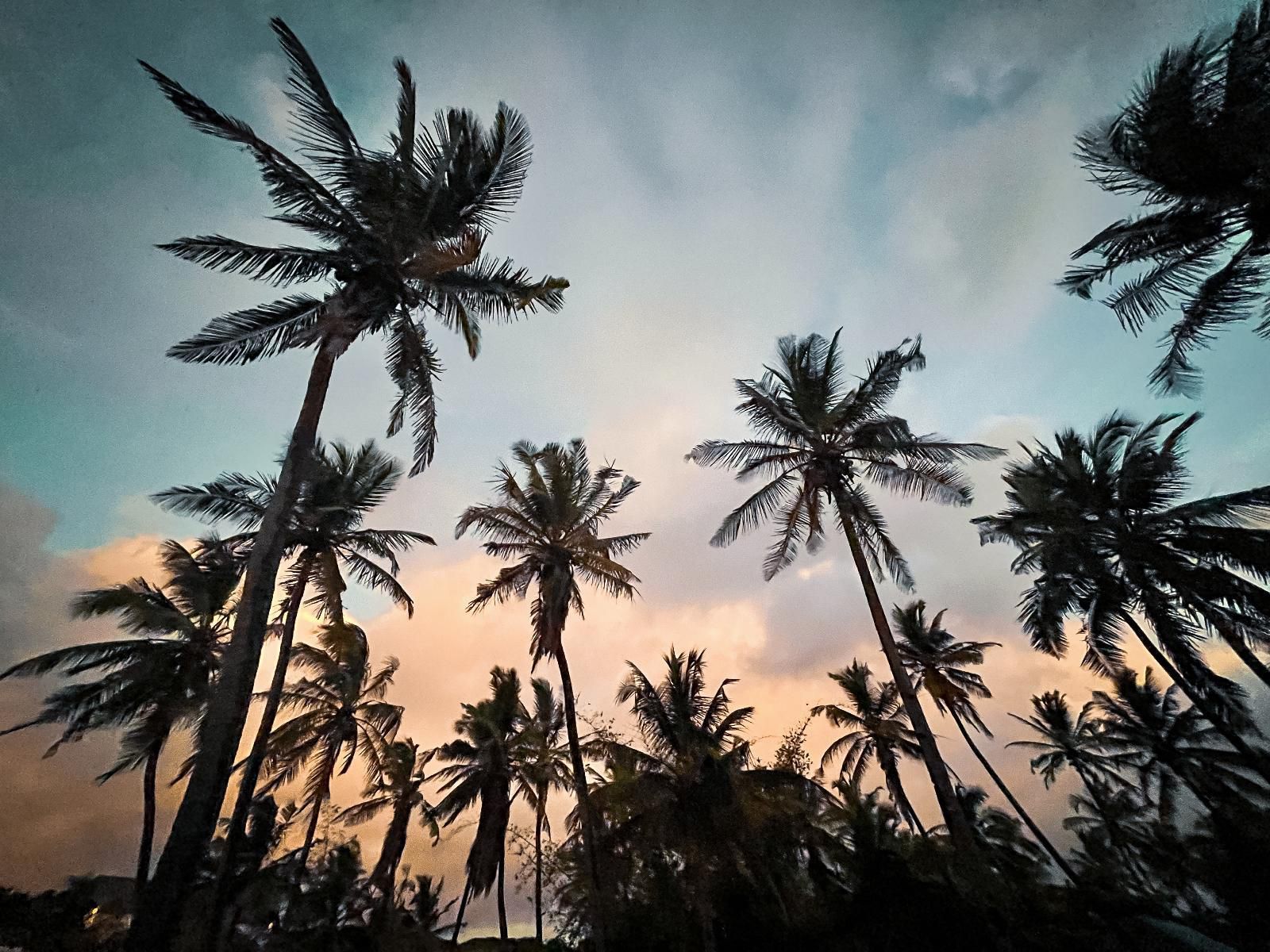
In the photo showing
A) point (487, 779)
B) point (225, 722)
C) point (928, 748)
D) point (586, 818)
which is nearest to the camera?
point (225, 722)

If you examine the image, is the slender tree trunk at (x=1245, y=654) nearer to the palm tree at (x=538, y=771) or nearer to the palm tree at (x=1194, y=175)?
the palm tree at (x=1194, y=175)

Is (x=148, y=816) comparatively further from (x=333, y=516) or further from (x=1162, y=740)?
(x=1162, y=740)

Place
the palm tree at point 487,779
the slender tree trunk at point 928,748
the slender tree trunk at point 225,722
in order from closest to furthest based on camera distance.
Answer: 1. the slender tree trunk at point 225,722
2. the slender tree trunk at point 928,748
3. the palm tree at point 487,779

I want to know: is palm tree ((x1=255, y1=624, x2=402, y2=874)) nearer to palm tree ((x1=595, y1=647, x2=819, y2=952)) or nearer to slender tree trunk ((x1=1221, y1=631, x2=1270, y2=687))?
palm tree ((x1=595, y1=647, x2=819, y2=952))

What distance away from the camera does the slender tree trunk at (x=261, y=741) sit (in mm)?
13737

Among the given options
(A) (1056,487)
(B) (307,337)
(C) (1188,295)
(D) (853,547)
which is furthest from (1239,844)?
(B) (307,337)

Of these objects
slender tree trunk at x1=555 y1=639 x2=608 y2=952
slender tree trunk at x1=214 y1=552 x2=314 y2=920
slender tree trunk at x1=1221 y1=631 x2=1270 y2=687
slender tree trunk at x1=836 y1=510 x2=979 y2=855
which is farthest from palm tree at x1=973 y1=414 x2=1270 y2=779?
slender tree trunk at x1=214 y1=552 x2=314 y2=920

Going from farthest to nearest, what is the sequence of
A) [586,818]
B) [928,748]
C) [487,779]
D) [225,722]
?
[487,779]
[586,818]
[928,748]
[225,722]

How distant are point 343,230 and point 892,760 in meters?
31.0

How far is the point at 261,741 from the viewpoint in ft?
49.8

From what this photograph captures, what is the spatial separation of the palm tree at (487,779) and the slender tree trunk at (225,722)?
19.2 metres

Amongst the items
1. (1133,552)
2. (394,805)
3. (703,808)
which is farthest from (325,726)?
(1133,552)

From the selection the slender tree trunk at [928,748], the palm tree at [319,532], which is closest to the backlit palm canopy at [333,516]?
the palm tree at [319,532]

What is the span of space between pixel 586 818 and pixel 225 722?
12.8 m
